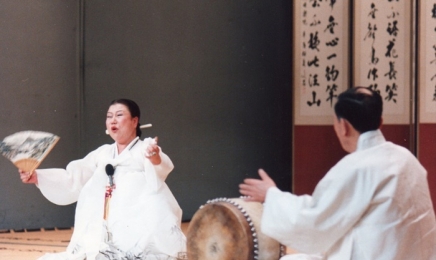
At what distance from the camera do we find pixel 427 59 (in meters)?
5.45

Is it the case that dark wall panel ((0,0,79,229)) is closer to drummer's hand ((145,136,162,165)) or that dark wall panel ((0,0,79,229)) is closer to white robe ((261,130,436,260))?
drummer's hand ((145,136,162,165))

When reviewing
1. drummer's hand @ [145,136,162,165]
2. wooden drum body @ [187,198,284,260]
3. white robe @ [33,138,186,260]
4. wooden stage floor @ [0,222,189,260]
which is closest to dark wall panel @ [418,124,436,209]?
wooden stage floor @ [0,222,189,260]

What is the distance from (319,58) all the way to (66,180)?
9.37 ft

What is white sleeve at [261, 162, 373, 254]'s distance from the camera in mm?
2213

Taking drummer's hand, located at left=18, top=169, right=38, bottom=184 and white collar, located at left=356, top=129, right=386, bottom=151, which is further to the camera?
drummer's hand, located at left=18, top=169, right=38, bottom=184

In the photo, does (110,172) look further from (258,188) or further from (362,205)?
(362,205)

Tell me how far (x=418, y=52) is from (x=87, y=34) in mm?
3021

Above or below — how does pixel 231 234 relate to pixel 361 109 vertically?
below

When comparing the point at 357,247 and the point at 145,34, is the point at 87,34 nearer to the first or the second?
the point at 145,34

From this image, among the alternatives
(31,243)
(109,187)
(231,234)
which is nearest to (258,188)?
(231,234)

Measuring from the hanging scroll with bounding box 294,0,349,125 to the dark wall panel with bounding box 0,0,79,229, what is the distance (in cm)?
212

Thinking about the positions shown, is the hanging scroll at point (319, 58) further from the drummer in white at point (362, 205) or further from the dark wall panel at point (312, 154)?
the drummer in white at point (362, 205)

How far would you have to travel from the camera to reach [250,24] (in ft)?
22.1

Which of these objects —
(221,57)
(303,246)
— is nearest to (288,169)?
(221,57)
